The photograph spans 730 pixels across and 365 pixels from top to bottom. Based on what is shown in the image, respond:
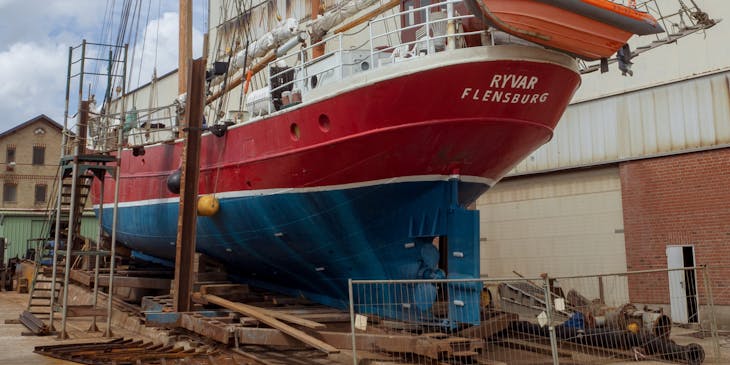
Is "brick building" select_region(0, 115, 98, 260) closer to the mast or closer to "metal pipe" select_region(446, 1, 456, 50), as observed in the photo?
the mast

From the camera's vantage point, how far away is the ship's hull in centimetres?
838

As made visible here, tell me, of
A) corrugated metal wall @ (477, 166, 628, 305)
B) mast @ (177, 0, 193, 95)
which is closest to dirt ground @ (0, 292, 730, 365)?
corrugated metal wall @ (477, 166, 628, 305)

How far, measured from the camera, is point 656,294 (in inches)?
542

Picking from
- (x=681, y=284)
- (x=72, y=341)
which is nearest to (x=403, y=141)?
(x=72, y=341)

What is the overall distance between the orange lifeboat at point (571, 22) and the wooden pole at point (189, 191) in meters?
5.25

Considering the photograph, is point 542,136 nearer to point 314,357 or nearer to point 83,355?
point 314,357

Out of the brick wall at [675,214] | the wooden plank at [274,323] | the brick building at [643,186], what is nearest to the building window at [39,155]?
the brick building at [643,186]

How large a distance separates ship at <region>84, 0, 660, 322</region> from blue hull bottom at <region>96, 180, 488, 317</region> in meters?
0.02

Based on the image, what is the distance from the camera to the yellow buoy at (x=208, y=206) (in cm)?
1127

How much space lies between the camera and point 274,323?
852 centimetres

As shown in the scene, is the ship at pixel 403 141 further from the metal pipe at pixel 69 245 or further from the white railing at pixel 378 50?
the metal pipe at pixel 69 245

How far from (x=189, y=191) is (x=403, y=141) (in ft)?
12.6

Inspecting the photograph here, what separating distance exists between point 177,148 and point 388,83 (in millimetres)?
5881

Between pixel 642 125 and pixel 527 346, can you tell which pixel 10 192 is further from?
pixel 527 346
